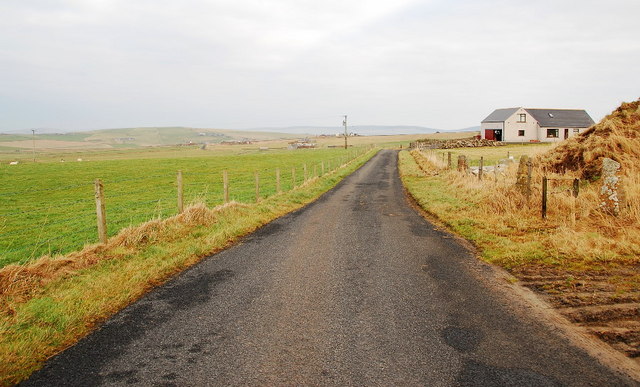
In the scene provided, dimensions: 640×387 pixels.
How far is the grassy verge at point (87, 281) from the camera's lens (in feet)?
15.9

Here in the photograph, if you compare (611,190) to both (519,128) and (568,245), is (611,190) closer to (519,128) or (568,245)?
(568,245)

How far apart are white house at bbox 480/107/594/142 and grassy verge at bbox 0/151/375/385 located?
7077 centimetres

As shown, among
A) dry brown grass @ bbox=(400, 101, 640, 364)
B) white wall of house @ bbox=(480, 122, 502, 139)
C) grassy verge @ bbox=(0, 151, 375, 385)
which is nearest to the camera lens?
grassy verge @ bbox=(0, 151, 375, 385)

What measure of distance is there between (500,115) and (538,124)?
7.48 meters

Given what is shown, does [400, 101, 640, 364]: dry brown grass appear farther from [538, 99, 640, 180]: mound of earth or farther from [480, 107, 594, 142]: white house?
[480, 107, 594, 142]: white house

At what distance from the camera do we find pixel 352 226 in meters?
12.1

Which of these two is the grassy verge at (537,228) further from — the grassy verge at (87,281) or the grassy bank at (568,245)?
the grassy verge at (87,281)

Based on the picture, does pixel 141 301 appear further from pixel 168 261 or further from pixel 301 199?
pixel 301 199

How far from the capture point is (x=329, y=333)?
5.07m

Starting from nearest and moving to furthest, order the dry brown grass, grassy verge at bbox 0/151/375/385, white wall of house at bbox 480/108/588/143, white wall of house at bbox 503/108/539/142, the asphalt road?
1. the asphalt road
2. grassy verge at bbox 0/151/375/385
3. the dry brown grass
4. white wall of house at bbox 480/108/588/143
5. white wall of house at bbox 503/108/539/142

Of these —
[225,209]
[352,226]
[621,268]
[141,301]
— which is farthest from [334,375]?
[225,209]

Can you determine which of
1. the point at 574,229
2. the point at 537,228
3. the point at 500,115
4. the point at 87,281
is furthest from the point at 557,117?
the point at 87,281

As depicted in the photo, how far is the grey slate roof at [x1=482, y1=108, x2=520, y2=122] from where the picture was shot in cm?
7204

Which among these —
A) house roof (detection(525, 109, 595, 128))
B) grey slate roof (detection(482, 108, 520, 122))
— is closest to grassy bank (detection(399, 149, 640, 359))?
grey slate roof (detection(482, 108, 520, 122))
